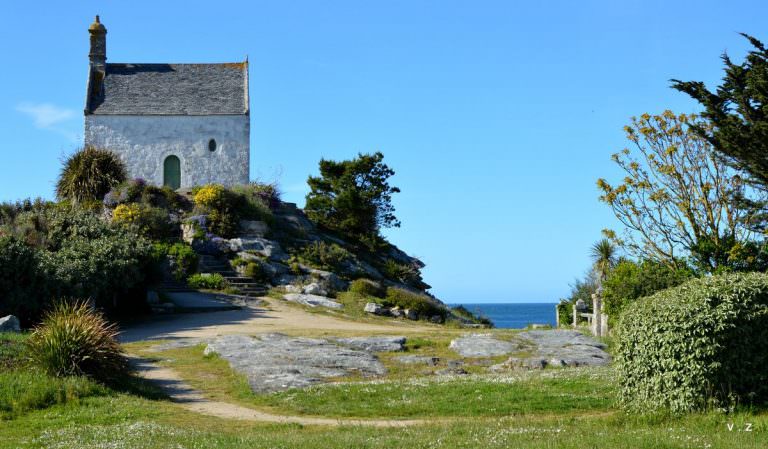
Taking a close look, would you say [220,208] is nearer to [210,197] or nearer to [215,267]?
[210,197]

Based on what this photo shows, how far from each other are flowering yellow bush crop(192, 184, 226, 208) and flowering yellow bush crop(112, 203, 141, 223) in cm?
334

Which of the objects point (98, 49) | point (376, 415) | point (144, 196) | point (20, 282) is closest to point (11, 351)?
point (20, 282)

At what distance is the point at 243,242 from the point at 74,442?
26.4m

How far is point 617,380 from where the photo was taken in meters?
14.5

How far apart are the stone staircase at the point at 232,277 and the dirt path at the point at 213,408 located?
47.8ft

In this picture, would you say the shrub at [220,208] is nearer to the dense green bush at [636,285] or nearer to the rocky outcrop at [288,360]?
the rocky outcrop at [288,360]

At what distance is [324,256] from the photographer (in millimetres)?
39125

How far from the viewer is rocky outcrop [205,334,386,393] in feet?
60.2

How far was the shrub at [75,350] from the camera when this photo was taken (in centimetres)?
1714

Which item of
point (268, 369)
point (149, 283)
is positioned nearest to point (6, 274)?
point (149, 283)

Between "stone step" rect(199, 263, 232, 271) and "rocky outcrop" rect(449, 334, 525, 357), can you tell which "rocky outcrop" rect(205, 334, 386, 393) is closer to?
"rocky outcrop" rect(449, 334, 525, 357)

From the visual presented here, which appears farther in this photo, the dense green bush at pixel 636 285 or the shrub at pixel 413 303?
the shrub at pixel 413 303

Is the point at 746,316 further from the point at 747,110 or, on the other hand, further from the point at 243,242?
the point at 243,242

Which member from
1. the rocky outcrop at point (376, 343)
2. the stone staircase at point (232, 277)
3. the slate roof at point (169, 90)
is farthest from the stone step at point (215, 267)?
the rocky outcrop at point (376, 343)
